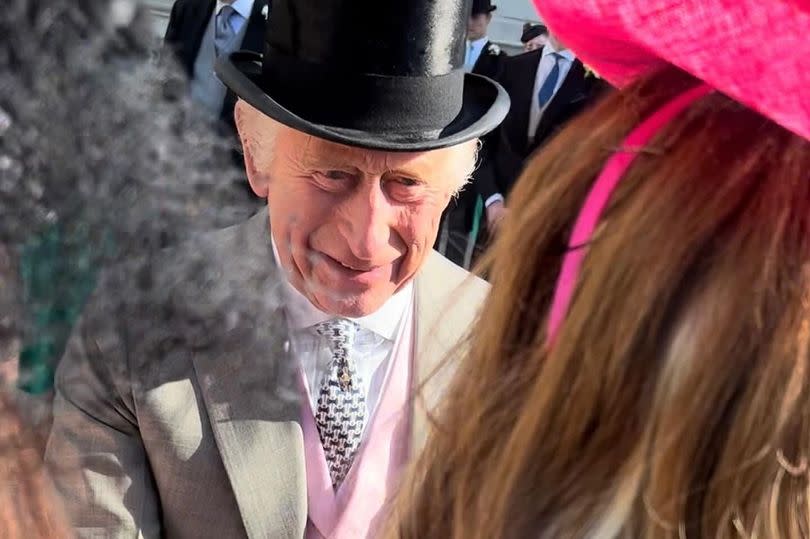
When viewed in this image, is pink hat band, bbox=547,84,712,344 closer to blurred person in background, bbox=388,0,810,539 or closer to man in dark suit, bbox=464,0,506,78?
blurred person in background, bbox=388,0,810,539

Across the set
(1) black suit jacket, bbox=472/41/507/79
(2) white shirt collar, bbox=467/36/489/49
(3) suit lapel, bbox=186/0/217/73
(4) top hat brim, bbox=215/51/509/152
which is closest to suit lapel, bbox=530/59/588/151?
(1) black suit jacket, bbox=472/41/507/79

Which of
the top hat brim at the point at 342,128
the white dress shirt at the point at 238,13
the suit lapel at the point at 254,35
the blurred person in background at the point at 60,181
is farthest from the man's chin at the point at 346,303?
the white dress shirt at the point at 238,13

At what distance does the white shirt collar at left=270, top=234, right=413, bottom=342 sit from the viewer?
138cm

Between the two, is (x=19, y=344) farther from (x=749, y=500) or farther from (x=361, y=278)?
(x=361, y=278)

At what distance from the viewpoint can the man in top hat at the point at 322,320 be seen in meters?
1.33

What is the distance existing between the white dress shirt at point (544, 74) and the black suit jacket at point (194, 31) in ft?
3.84

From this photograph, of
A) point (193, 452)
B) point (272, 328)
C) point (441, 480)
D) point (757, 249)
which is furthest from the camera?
point (193, 452)

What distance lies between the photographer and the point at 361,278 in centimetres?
141

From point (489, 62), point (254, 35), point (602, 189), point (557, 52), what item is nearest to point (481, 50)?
point (489, 62)

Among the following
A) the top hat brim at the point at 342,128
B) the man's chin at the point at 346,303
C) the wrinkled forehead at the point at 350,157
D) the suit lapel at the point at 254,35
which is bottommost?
the suit lapel at the point at 254,35

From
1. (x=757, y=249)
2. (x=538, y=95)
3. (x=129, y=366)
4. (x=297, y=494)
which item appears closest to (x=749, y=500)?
(x=757, y=249)

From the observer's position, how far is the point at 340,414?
1383 millimetres

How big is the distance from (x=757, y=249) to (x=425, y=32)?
86cm

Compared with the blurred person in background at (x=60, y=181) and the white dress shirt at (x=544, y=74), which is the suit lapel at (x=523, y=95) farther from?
the blurred person in background at (x=60, y=181)
